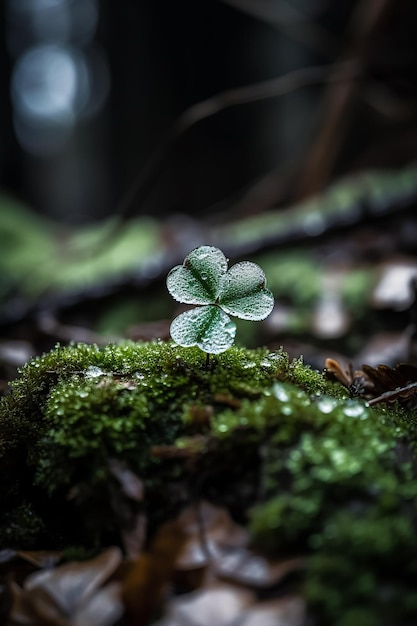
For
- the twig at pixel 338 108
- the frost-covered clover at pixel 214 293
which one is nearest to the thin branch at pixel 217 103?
the twig at pixel 338 108

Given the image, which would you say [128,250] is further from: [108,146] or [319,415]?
[108,146]

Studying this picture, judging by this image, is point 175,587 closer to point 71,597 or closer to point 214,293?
point 71,597

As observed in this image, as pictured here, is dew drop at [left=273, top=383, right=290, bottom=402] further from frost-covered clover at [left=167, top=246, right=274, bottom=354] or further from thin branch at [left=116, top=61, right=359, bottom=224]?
thin branch at [left=116, top=61, right=359, bottom=224]

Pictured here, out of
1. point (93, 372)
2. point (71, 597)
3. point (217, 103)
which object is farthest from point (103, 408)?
point (217, 103)

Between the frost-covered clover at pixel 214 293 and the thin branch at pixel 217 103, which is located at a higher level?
the thin branch at pixel 217 103

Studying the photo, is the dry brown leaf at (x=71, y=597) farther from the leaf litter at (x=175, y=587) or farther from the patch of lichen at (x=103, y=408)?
the patch of lichen at (x=103, y=408)

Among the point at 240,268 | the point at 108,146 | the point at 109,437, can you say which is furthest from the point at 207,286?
the point at 108,146
